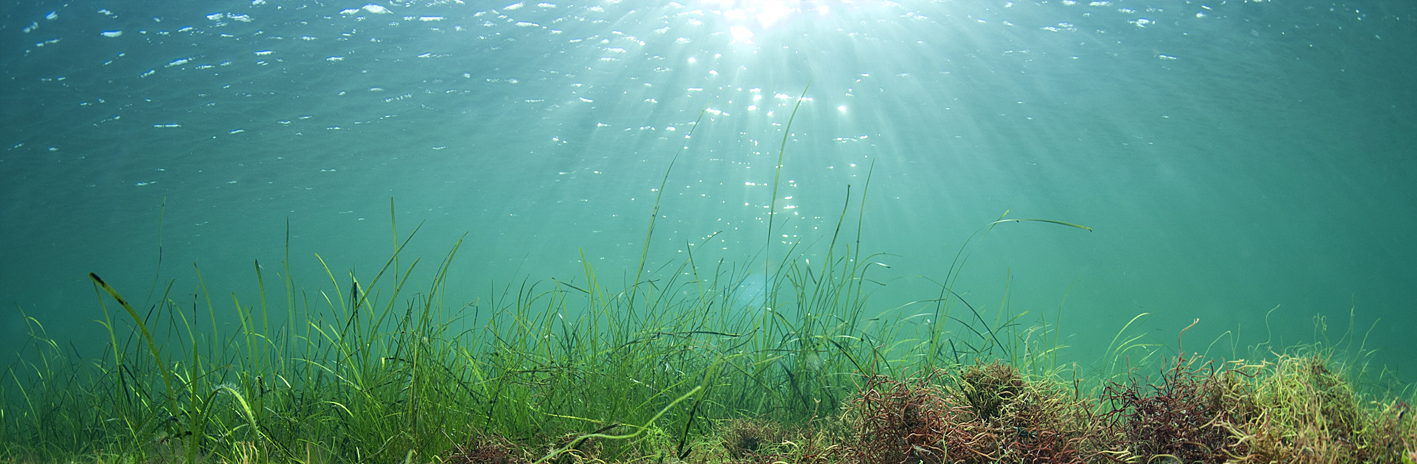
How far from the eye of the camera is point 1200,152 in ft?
78.1

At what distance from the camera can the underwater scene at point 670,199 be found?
1616mm

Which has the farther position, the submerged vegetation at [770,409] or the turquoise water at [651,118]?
the turquoise water at [651,118]

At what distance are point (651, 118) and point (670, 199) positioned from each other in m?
10.0

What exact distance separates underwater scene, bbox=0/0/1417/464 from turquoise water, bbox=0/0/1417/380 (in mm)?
126

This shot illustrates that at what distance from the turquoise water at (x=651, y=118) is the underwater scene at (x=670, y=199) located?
0.13 m

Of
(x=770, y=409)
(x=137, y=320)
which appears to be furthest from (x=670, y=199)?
(x=137, y=320)

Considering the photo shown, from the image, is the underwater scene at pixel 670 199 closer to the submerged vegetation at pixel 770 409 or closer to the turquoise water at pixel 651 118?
the submerged vegetation at pixel 770 409

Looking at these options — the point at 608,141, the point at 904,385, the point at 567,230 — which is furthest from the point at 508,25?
Result: the point at 567,230

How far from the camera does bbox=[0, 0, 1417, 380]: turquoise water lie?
40.6 feet

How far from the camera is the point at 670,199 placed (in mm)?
27203

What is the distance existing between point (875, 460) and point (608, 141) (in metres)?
18.1

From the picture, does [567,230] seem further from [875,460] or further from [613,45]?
[875,460]

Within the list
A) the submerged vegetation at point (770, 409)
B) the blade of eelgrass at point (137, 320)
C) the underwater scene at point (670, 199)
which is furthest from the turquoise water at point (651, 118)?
the blade of eelgrass at point (137, 320)

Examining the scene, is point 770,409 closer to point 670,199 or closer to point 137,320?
point 137,320
